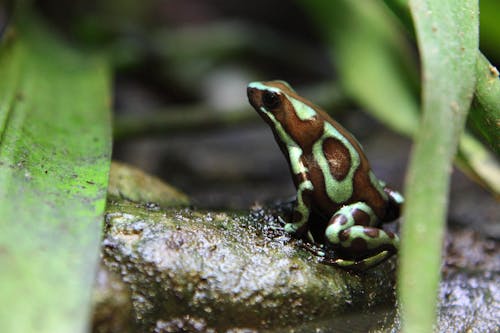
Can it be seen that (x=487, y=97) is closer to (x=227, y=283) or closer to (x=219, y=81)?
(x=227, y=283)

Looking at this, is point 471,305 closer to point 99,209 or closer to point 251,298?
point 251,298

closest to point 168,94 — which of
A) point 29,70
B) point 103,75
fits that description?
point 103,75

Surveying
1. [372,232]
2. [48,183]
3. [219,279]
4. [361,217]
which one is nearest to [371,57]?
[361,217]

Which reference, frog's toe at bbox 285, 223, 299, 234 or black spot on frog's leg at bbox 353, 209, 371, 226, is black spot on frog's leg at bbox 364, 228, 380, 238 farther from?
frog's toe at bbox 285, 223, 299, 234

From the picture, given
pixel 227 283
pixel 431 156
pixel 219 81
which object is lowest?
pixel 227 283

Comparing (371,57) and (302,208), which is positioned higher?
(371,57)

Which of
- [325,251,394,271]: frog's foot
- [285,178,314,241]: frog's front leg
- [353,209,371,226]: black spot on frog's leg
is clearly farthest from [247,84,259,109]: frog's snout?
[325,251,394,271]: frog's foot

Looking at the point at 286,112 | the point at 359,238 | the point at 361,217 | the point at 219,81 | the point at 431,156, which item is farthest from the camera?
the point at 219,81
